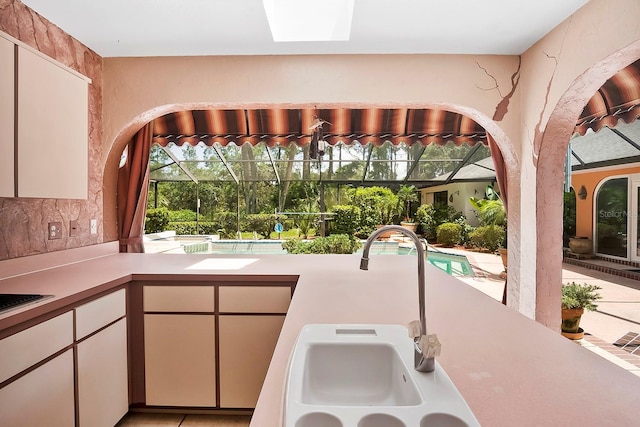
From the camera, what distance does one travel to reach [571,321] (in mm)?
3391

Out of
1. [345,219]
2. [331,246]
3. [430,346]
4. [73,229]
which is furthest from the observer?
[345,219]

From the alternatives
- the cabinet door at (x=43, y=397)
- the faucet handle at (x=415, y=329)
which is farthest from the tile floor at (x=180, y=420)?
the faucet handle at (x=415, y=329)

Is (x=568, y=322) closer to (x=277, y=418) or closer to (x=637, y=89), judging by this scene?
(x=637, y=89)

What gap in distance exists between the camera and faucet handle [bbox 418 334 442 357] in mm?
838

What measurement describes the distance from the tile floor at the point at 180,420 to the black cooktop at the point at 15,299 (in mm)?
1073

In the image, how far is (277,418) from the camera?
2.23 ft

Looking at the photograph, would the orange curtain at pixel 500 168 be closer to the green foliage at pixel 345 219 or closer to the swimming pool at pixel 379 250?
the swimming pool at pixel 379 250

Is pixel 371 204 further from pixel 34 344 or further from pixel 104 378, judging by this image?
pixel 34 344

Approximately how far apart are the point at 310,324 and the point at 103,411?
59.2 inches

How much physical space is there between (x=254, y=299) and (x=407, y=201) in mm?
9093

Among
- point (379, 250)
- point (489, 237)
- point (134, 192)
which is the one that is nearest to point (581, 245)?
point (489, 237)

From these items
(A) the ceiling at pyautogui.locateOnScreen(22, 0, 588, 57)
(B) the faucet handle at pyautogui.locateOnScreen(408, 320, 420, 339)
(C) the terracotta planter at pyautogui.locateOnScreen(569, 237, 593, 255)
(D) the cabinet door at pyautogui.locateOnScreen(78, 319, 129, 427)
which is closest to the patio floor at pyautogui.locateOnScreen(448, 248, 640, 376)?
(C) the terracotta planter at pyautogui.locateOnScreen(569, 237, 593, 255)

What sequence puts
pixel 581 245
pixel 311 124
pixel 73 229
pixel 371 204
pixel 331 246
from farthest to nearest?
pixel 371 204 < pixel 581 245 < pixel 331 246 < pixel 311 124 < pixel 73 229

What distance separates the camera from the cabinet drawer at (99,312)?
1710 millimetres
